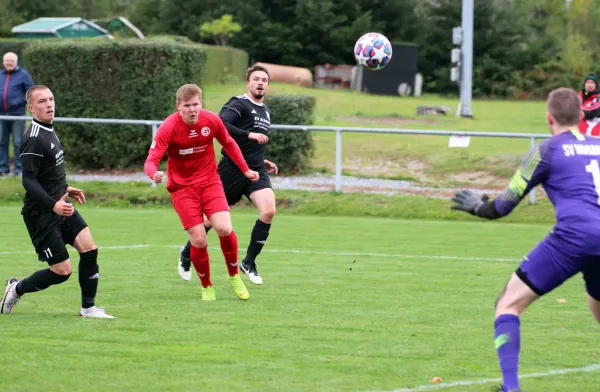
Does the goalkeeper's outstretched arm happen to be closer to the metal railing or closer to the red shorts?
the red shorts

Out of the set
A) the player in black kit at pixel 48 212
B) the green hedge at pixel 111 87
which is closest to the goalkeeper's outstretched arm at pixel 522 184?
the player in black kit at pixel 48 212

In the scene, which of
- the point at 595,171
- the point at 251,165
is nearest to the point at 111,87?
the point at 251,165

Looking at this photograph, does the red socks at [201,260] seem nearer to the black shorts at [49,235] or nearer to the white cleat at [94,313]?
the white cleat at [94,313]

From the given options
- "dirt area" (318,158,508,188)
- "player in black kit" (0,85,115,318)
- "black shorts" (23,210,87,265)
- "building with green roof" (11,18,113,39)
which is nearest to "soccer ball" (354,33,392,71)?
"dirt area" (318,158,508,188)

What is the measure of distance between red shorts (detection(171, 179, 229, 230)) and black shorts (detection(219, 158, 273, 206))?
4.46 feet

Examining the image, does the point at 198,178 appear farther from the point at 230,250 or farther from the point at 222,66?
the point at 222,66

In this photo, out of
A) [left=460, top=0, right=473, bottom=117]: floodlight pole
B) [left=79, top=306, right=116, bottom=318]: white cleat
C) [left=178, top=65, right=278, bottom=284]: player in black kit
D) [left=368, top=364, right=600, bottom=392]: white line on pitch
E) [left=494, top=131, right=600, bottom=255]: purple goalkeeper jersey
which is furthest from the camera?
[left=460, top=0, right=473, bottom=117]: floodlight pole

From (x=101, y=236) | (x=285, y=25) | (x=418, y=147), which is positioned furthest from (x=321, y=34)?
(x=101, y=236)

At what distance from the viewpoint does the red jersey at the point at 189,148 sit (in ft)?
30.7

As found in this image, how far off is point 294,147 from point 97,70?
446 cm

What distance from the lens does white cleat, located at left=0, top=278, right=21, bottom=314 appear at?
871 centimetres

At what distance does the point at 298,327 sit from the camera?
8180 mm

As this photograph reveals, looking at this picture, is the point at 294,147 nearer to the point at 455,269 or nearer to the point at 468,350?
the point at 455,269

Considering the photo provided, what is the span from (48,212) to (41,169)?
0.35m
